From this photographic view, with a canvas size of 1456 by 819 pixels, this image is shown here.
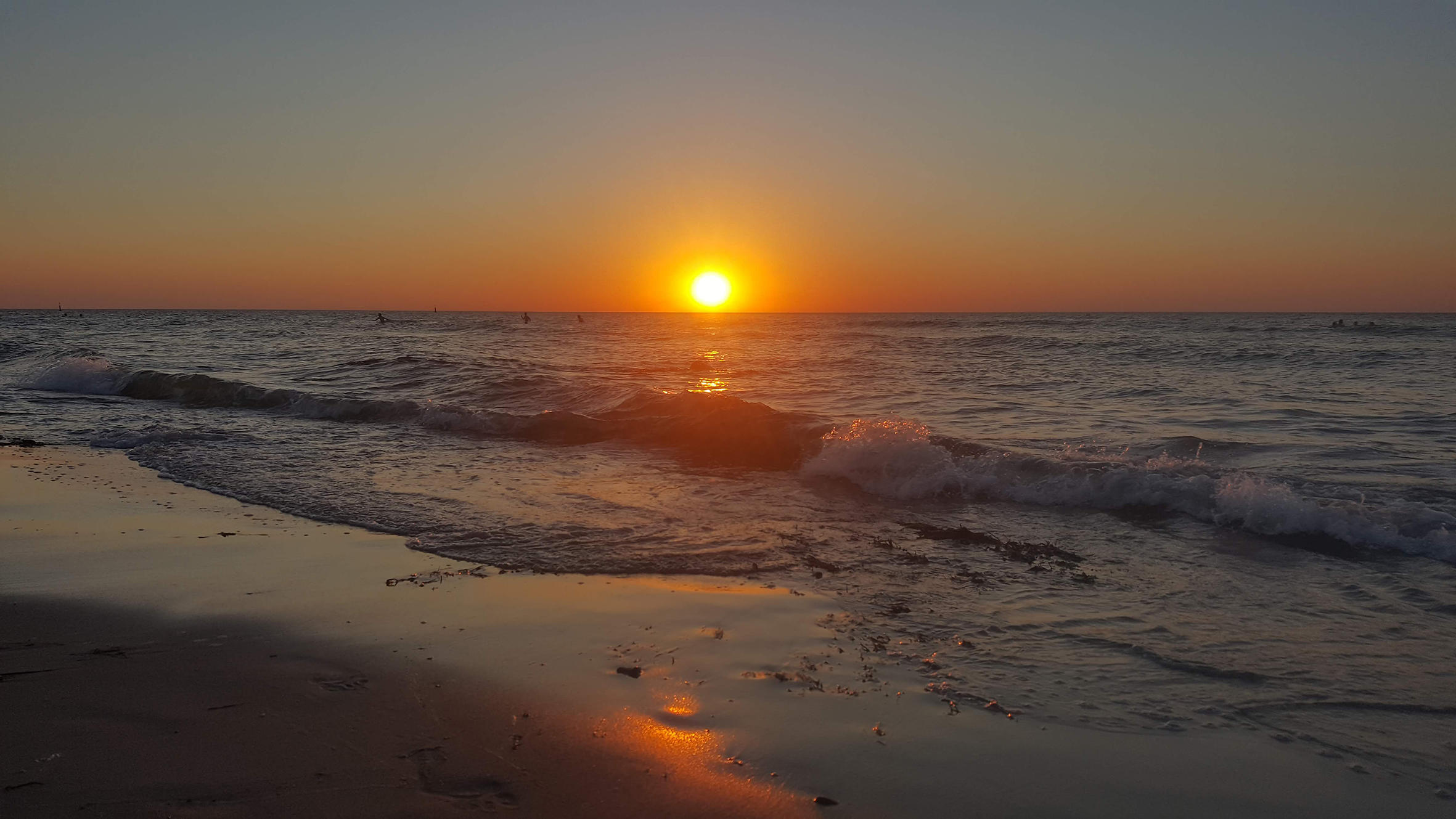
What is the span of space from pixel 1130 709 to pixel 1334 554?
387 centimetres

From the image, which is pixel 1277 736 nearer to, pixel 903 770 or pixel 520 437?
pixel 903 770

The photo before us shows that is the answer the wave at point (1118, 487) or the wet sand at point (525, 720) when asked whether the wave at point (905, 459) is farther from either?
the wet sand at point (525, 720)

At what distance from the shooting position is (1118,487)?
26.8 feet

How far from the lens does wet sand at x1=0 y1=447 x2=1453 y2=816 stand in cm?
300

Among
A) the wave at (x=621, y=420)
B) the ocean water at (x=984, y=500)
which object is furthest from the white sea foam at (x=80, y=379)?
the wave at (x=621, y=420)

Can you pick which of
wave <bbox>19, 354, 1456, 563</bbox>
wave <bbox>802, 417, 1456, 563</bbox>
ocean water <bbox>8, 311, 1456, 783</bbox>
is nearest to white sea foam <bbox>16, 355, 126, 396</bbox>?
ocean water <bbox>8, 311, 1456, 783</bbox>

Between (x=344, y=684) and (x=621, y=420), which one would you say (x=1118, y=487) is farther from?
(x=621, y=420)

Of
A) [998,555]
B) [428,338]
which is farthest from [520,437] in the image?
[428,338]

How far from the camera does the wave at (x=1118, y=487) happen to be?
267 inches

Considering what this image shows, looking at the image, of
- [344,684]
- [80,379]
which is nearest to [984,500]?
[344,684]

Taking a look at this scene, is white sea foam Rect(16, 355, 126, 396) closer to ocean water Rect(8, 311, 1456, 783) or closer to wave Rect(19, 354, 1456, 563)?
ocean water Rect(8, 311, 1456, 783)

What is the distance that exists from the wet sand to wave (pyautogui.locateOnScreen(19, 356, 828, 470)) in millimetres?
5868

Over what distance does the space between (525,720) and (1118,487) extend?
650 cm

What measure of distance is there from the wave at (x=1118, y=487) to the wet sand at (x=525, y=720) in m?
4.04
